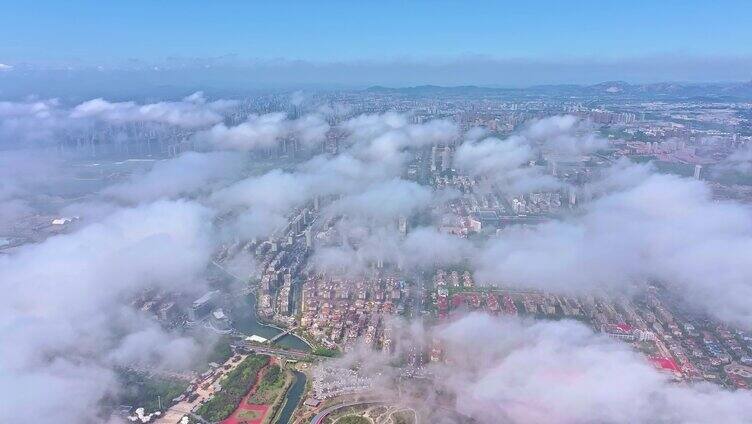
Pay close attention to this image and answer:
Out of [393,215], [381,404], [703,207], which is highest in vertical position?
[703,207]

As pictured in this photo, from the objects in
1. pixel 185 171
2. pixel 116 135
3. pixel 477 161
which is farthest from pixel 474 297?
pixel 116 135

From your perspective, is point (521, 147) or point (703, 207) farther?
point (521, 147)

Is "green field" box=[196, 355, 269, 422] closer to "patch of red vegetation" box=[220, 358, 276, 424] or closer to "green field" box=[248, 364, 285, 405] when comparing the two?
"patch of red vegetation" box=[220, 358, 276, 424]

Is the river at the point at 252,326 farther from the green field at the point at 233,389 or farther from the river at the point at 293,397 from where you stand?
the river at the point at 293,397

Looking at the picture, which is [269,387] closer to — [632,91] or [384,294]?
[384,294]

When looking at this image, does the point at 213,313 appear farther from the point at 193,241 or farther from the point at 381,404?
the point at 381,404

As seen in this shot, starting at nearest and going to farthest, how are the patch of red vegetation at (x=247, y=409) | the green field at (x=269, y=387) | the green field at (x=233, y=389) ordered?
the patch of red vegetation at (x=247, y=409) < the green field at (x=233, y=389) < the green field at (x=269, y=387)

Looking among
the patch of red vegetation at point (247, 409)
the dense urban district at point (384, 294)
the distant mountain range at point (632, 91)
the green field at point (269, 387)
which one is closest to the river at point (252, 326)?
the dense urban district at point (384, 294)
